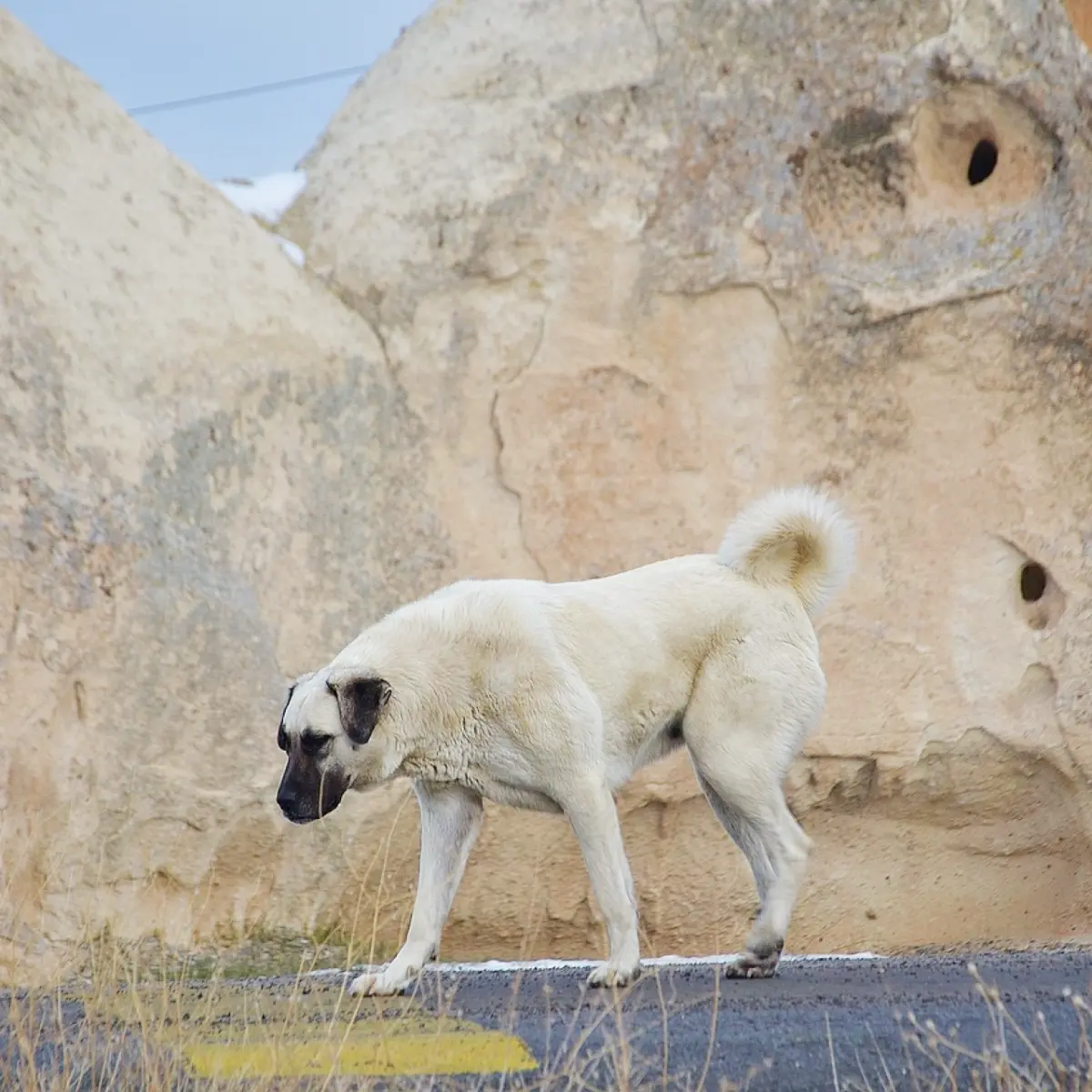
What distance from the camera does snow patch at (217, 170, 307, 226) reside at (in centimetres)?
995

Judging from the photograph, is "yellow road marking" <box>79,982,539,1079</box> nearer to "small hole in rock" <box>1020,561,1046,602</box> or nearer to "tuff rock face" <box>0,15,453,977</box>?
"tuff rock face" <box>0,15,453,977</box>

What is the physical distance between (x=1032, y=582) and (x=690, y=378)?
7.63 ft

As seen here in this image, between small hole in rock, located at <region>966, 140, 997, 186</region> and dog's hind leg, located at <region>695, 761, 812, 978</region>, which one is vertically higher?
small hole in rock, located at <region>966, 140, 997, 186</region>

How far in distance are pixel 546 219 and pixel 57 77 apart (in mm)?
2865

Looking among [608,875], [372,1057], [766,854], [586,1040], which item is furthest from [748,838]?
[372,1057]

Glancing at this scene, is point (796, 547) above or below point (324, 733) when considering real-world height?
above

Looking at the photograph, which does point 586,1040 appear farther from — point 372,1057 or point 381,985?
point 381,985

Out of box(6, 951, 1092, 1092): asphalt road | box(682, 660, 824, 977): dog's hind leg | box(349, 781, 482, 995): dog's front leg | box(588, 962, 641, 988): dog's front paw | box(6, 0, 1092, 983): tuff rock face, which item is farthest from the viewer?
box(6, 0, 1092, 983): tuff rock face

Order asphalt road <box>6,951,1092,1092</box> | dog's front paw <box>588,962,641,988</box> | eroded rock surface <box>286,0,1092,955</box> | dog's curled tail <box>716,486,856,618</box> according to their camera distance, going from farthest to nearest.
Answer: eroded rock surface <box>286,0,1092,955</box>, dog's curled tail <box>716,486,856,618</box>, dog's front paw <box>588,962,641,988</box>, asphalt road <box>6,951,1092,1092</box>

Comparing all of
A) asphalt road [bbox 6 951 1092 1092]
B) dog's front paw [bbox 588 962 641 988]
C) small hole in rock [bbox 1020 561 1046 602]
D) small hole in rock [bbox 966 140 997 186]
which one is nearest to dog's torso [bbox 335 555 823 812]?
dog's front paw [bbox 588 962 641 988]

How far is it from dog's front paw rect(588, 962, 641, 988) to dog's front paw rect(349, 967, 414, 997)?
25.0 inches

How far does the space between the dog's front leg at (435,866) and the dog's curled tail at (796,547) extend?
142 cm

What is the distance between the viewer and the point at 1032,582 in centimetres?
943

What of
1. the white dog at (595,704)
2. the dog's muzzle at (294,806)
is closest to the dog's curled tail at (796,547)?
the white dog at (595,704)
